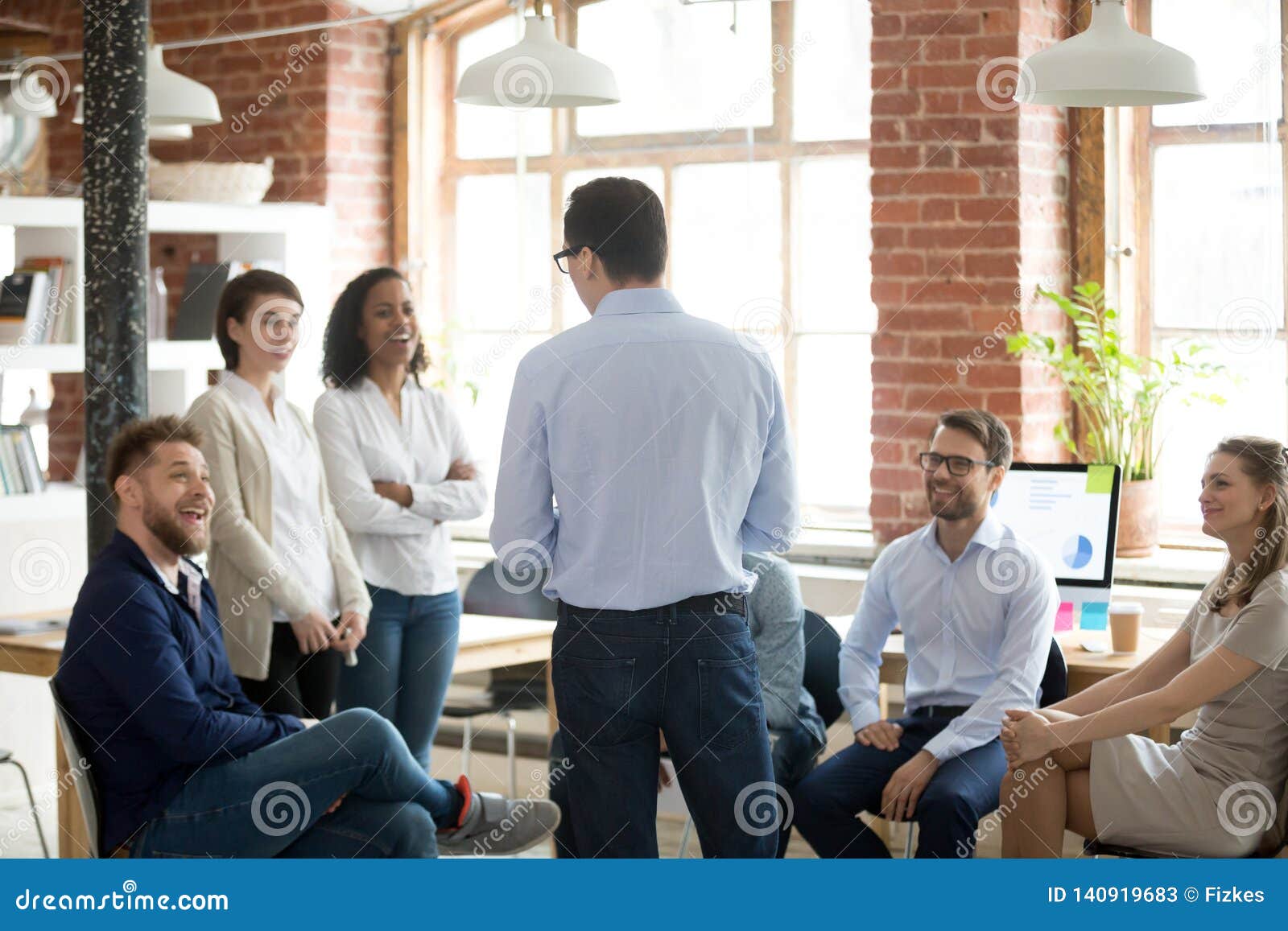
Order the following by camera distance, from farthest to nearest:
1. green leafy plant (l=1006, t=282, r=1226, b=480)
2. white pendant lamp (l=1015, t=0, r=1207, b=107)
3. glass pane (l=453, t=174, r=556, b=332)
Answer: glass pane (l=453, t=174, r=556, b=332) < green leafy plant (l=1006, t=282, r=1226, b=480) < white pendant lamp (l=1015, t=0, r=1207, b=107)

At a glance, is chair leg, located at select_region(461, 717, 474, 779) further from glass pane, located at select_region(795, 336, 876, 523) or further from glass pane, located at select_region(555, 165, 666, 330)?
glass pane, located at select_region(555, 165, 666, 330)

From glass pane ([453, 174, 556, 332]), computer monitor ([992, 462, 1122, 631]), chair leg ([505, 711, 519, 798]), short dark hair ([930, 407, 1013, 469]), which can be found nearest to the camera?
short dark hair ([930, 407, 1013, 469])

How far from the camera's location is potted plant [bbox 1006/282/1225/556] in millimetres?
4207

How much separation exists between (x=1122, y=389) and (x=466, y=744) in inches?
83.2

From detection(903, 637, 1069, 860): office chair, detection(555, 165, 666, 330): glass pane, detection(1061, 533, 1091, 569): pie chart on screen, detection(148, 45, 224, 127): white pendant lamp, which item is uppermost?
detection(148, 45, 224, 127): white pendant lamp

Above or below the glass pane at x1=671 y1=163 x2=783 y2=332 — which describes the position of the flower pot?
below

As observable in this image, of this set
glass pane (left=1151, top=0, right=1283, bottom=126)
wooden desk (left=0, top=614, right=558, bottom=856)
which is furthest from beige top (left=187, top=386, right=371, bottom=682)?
glass pane (left=1151, top=0, right=1283, bottom=126)

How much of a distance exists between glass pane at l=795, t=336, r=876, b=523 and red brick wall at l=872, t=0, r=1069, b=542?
43 cm

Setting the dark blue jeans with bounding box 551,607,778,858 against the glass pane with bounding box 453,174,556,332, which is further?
the glass pane with bounding box 453,174,556,332

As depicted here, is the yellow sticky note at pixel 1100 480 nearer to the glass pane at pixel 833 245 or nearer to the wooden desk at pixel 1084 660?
the wooden desk at pixel 1084 660

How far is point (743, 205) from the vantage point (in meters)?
5.18

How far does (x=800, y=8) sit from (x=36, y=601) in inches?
116
